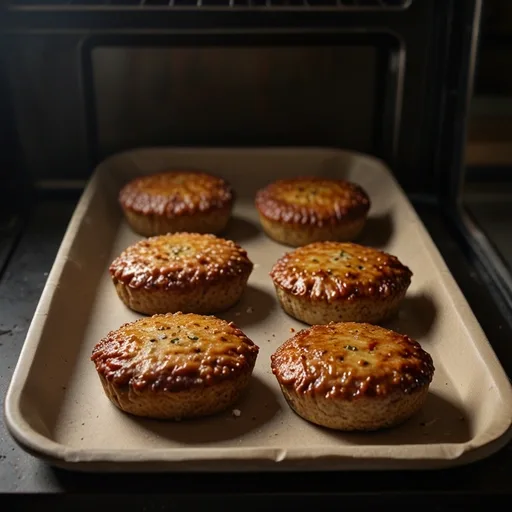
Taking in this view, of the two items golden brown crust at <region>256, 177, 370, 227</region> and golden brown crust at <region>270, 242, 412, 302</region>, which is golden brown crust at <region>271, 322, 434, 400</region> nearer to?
golden brown crust at <region>270, 242, 412, 302</region>

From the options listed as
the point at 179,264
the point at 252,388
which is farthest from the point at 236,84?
the point at 252,388

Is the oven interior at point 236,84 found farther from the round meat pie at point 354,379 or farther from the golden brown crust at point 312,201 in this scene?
the round meat pie at point 354,379

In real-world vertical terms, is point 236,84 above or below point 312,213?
above

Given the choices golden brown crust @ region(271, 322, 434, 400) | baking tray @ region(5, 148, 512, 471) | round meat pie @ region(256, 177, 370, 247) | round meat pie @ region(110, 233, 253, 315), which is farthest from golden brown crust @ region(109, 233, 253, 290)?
golden brown crust @ region(271, 322, 434, 400)

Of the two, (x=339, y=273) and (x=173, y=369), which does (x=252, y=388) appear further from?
(x=339, y=273)

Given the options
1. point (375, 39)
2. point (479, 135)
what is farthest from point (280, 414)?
point (375, 39)

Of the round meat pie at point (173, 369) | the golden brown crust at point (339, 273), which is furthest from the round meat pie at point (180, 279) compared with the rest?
the round meat pie at point (173, 369)
